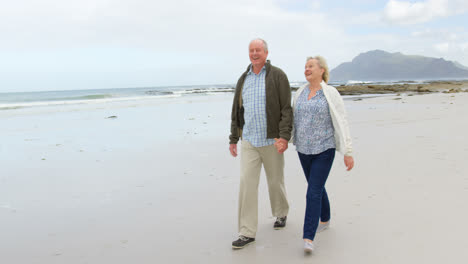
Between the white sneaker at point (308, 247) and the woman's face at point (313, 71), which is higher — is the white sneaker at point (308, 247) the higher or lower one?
the lower one

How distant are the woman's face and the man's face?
42 centimetres

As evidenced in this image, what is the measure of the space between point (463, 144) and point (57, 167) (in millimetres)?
7573

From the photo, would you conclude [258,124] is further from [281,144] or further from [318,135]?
[318,135]

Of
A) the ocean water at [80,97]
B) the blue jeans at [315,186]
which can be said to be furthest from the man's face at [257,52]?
the ocean water at [80,97]

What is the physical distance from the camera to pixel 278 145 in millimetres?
3262

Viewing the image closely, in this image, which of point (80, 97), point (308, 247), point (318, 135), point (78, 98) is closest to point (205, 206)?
point (308, 247)

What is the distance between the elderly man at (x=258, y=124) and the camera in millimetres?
3311

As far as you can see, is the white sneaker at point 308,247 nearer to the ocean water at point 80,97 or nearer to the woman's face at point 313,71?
the woman's face at point 313,71

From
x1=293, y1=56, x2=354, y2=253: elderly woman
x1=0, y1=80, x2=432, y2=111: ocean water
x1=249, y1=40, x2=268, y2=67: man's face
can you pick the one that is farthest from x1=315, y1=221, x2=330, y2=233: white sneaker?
x1=0, y1=80, x2=432, y2=111: ocean water

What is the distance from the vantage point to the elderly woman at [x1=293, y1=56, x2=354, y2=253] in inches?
121

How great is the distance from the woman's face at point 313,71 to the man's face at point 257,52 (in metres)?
0.42

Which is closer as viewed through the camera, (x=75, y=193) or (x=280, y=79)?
(x=280, y=79)

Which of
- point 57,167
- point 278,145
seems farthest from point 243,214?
point 57,167

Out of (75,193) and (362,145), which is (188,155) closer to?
(75,193)
